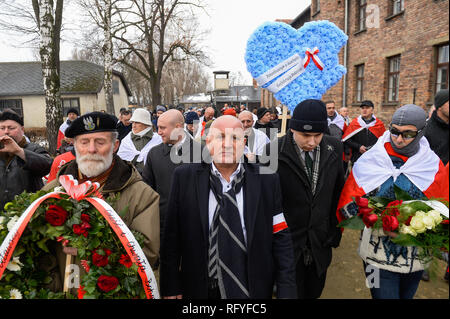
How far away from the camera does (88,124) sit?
2.25 m

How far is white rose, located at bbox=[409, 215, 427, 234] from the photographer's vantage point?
201 cm

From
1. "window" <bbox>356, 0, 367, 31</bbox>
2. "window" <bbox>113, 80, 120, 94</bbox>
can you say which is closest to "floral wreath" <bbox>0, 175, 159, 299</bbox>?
"window" <bbox>356, 0, 367, 31</bbox>

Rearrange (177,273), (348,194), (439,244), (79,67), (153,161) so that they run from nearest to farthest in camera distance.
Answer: (439,244)
(177,273)
(348,194)
(153,161)
(79,67)

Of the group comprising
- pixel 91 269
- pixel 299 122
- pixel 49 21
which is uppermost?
pixel 49 21

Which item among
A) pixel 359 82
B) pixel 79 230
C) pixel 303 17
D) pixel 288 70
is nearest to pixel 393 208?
pixel 79 230

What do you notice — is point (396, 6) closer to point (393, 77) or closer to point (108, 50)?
point (393, 77)

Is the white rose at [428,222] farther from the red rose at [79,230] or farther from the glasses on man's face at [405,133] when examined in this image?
the red rose at [79,230]

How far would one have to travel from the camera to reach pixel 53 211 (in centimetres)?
179

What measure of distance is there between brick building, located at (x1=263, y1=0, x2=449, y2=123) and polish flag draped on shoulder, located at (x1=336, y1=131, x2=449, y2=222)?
23.7 feet

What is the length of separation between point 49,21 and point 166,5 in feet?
43.8

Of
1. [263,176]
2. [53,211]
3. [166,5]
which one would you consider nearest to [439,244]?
[263,176]

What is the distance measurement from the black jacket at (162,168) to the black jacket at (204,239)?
1431 mm

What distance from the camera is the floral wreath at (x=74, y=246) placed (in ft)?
5.85
